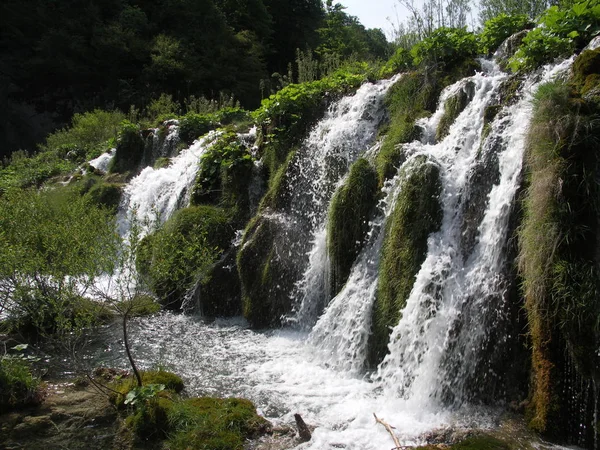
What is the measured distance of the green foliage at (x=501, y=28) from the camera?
832cm

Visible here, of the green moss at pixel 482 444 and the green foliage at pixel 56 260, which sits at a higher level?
the green foliage at pixel 56 260

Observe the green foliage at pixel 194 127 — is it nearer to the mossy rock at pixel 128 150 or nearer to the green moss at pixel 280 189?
the mossy rock at pixel 128 150

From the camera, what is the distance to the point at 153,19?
28203 millimetres

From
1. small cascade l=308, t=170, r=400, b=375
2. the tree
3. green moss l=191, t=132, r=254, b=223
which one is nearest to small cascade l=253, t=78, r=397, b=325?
small cascade l=308, t=170, r=400, b=375

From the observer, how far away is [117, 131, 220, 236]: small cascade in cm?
1136

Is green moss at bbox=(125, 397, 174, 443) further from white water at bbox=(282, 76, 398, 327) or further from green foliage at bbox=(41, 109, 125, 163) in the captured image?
green foliage at bbox=(41, 109, 125, 163)

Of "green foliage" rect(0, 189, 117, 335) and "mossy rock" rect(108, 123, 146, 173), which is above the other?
"mossy rock" rect(108, 123, 146, 173)

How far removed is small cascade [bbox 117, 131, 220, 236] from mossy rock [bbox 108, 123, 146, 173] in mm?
2201

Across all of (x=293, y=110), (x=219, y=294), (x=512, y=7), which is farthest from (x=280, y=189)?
(x=512, y=7)

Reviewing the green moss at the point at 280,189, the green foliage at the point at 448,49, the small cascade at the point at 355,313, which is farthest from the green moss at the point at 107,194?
the green foliage at the point at 448,49

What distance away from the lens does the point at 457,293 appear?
5352 millimetres

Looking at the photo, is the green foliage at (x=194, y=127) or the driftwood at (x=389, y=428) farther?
the green foliage at (x=194, y=127)

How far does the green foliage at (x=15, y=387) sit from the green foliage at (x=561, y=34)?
722 cm

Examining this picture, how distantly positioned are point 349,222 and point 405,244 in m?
1.14
